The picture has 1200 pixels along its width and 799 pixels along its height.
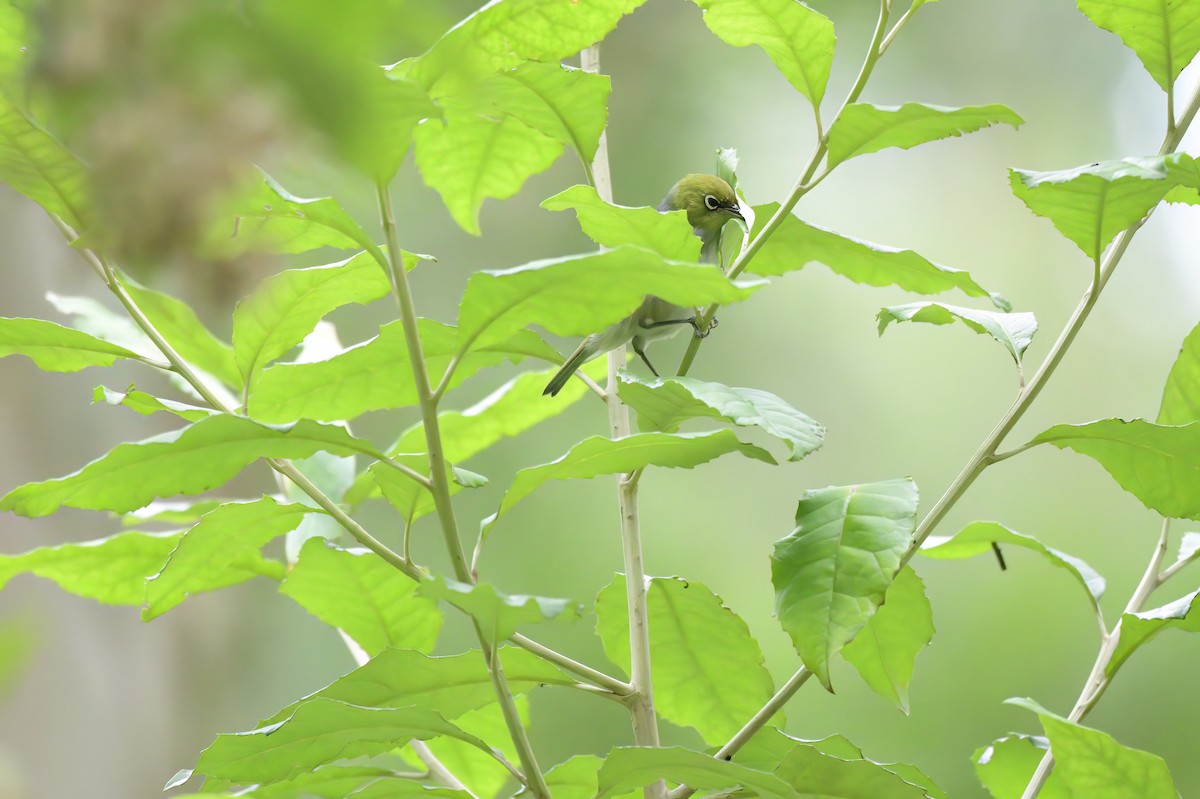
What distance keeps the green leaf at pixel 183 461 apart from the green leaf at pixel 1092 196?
462mm

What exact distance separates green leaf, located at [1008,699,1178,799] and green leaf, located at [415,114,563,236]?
0.55 metres

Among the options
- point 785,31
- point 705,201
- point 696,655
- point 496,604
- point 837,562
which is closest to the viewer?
point 496,604

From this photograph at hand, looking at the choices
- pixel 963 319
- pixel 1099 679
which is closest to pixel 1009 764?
pixel 1099 679

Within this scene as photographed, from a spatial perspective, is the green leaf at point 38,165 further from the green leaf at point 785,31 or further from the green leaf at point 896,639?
the green leaf at point 896,639

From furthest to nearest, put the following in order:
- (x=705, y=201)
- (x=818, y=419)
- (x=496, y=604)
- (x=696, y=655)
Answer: (x=818, y=419) < (x=705, y=201) < (x=696, y=655) < (x=496, y=604)

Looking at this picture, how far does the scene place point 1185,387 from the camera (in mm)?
802

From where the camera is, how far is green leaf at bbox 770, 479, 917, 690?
1.85 ft

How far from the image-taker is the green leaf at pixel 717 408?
562 millimetres

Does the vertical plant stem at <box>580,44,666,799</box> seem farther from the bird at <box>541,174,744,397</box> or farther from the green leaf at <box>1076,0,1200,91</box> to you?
the green leaf at <box>1076,0,1200,91</box>

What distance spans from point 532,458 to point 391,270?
88.4 inches

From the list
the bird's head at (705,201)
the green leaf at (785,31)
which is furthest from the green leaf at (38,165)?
the bird's head at (705,201)

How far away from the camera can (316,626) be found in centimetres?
292

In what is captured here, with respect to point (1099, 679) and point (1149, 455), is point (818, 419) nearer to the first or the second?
point (1099, 679)

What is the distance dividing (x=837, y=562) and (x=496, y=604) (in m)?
0.21
